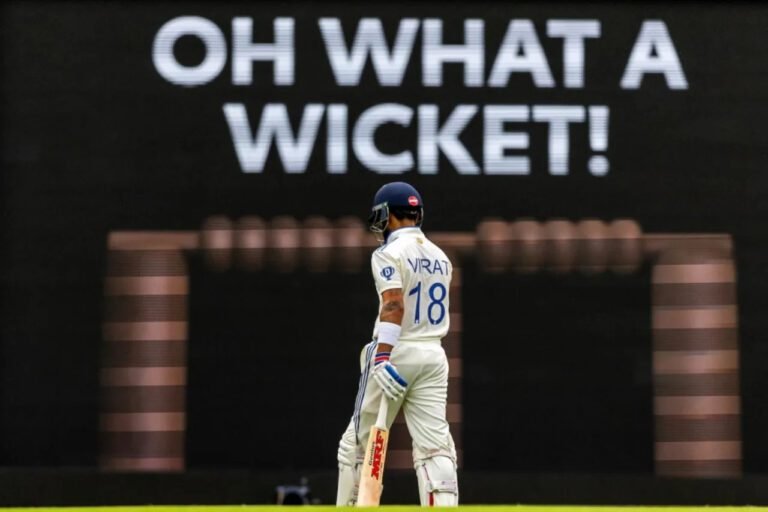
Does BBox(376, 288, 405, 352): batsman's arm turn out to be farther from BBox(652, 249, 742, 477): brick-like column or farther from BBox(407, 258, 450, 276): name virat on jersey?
→ BBox(652, 249, 742, 477): brick-like column

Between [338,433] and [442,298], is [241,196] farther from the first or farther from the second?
[442,298]

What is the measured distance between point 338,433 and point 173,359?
1043 millimetres

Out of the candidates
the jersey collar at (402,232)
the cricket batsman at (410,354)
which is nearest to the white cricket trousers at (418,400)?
the cricket batsman at (410,354)

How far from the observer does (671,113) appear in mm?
9906

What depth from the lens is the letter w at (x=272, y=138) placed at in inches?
388

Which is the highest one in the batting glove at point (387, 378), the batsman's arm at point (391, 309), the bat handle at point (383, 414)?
the batsman's arm at point (391, 309)

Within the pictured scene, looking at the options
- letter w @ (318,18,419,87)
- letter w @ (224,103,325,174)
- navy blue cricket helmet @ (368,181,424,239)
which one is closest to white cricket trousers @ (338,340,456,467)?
navy blue cricket helmet @ (368,181,424,239)

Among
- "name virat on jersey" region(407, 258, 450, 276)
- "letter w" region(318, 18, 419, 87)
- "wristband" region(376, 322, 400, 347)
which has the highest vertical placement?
"letter w" region(318, 18, 419, 87)

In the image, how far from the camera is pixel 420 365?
8094 millimetres

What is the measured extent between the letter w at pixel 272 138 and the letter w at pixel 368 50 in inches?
11.9

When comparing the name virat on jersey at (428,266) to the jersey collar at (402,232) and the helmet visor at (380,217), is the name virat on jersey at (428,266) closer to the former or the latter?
the jersey collar at (402,232)

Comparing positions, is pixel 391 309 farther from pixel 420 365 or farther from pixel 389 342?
pixel 420 365

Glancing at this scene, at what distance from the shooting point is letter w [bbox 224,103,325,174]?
987cm

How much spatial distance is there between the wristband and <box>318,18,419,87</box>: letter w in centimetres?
241
